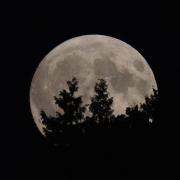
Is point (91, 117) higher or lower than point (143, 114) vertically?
higher

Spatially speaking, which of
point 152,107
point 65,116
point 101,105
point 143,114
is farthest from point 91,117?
point 152,107

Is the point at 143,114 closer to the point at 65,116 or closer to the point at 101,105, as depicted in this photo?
the point at 101,105

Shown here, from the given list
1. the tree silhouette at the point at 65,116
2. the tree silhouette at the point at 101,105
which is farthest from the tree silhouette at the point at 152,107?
the tree silhouette at the point at 65,116

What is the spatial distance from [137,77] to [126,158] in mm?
8068

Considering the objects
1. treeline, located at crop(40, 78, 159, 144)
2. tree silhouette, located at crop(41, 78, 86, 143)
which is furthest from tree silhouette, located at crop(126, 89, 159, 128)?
tree silhouette, located at crop(41, 78, 86, 143)

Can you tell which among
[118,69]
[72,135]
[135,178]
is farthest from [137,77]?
[135,178]

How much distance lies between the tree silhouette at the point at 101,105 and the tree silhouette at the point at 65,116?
19.5 inches

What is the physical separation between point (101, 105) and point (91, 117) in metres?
1.24

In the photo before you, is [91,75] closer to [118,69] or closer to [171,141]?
[118,69]

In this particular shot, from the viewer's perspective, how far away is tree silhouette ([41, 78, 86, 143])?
49.2ft

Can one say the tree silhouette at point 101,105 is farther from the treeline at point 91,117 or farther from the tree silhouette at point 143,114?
the tree silhouette at point 143,114

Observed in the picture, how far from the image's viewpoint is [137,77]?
65.8 feet

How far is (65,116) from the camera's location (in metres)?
16.2

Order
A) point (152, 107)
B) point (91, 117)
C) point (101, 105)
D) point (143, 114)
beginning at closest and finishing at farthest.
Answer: point (143, 114)
point (152, 107)
point (91, 117)
point (101, 105)
